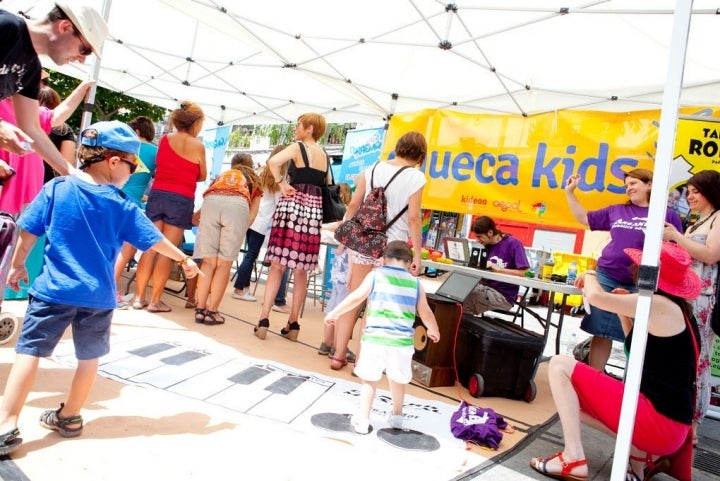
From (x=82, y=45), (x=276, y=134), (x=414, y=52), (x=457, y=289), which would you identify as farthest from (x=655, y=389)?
(x=276, y=134)

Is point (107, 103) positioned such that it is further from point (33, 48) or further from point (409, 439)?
point (409, 439)

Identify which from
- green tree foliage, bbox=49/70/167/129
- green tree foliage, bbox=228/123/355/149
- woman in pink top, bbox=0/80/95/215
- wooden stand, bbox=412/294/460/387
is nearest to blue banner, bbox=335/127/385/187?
wooden stand, bbox=412/294/460/387

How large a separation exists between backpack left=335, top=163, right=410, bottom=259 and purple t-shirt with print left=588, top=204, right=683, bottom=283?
1.69m

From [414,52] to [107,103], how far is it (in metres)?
12.6

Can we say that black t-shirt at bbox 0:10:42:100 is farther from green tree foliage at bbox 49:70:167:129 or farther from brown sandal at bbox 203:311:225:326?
green tree foliage at bbox 49:70:167:129

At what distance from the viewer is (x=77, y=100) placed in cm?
316

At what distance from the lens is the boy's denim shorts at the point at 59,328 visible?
187 centimetres

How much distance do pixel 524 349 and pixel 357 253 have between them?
150cm

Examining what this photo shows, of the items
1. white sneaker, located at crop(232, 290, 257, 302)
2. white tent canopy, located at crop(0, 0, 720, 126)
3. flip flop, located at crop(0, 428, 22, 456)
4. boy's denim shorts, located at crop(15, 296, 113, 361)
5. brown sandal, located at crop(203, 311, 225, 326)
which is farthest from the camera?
white sneaker, located at crop(232, 290, 257, 302)

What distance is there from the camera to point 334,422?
2.61 m

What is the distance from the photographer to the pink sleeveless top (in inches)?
169

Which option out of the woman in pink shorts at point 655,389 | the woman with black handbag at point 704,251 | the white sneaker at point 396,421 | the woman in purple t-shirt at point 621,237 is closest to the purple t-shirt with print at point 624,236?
the woman in purple t-shirt at point 621,237

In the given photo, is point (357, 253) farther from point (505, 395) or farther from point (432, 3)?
point (432, 3)

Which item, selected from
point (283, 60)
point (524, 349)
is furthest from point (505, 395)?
point (283, 60)
